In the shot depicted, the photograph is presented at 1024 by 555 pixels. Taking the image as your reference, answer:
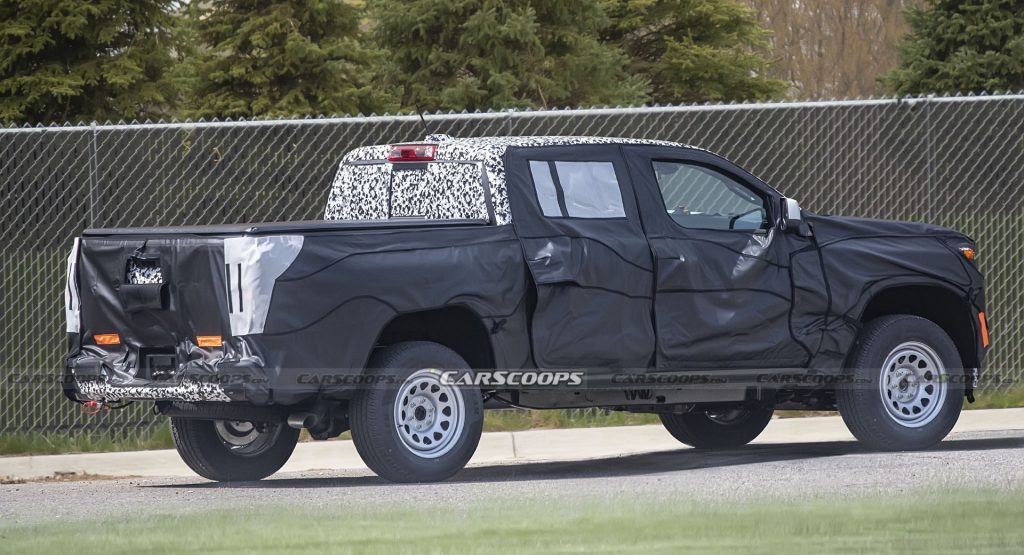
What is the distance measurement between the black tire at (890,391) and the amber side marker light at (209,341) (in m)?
4.05

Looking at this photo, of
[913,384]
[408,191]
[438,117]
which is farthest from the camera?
[438,117]

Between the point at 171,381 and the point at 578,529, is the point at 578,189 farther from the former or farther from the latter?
the point at 578,529

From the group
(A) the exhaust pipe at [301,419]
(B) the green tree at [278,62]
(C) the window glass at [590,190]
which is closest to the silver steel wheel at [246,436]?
(A) the exhaust pipe at [301,419]

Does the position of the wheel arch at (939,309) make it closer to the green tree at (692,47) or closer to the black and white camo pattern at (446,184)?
the black and white camo pattern at (446,184)

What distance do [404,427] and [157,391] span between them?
4.42 feet

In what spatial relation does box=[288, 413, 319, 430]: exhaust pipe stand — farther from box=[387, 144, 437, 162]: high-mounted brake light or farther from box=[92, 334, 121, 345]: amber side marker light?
box=[387, 144, 437, 162]: high-mounted brake light

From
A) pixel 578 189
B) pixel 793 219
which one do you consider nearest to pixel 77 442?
pixel 578 189

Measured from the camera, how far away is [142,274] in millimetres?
9109

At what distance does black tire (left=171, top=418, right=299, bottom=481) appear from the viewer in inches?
400

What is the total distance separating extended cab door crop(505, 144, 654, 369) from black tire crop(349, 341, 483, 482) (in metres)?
0.53

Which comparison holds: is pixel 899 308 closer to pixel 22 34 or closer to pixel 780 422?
pixel 780 422

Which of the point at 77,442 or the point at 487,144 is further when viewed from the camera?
the point at 77,442

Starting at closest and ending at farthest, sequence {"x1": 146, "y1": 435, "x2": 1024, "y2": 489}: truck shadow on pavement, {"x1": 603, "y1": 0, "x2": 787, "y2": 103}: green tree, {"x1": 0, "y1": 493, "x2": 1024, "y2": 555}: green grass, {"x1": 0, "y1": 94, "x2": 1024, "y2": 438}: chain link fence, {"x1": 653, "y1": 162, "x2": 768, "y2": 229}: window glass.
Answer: {"x1": 0, "y1": 493, "x2": 1024, "y2": 555}: green grass < {"x1": 146, "y1": 435, "x2": 1024, "y2": 489}: truck shadow on pavement < {"x1": 653, "y1": 162, "x2": 768, "y2": 229}: window glass < {"x1": 0, "y1": 94, "x2": 1024, "y2": 438}: chain link fence < {"x1": 603, "y1": 0, "x2": 787, "y2": 103}: green tree

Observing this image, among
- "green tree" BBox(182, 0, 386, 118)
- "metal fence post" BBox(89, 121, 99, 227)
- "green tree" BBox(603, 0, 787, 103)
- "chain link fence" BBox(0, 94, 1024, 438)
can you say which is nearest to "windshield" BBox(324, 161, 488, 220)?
"chain link fence" BBox(0, 94, 1024, 438)
